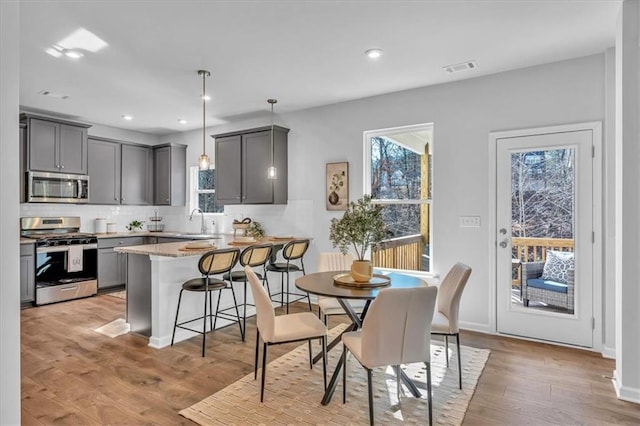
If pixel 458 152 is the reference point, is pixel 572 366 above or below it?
below

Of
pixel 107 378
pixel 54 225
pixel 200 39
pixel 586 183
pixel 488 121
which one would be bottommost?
pixel 107 378

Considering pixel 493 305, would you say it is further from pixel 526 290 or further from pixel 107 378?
pixel 107 378

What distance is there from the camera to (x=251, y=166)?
553 cm

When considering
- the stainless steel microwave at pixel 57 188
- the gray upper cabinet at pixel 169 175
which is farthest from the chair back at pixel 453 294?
the stainless steel microwave at pixel 57 188

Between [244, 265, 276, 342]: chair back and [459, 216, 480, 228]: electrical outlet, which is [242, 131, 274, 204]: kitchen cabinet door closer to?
[459, 216, 480, 228]: electrical outlet

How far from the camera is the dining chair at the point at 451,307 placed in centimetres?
268

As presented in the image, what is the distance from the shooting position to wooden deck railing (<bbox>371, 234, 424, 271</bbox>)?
459cm

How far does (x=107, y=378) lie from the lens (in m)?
2.96

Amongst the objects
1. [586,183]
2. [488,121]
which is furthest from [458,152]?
[586,183]

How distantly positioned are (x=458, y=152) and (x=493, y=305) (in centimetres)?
170

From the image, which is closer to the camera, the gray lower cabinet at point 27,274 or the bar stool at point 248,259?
the bar stool at point 248,259

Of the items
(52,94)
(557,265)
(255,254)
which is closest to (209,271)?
(255,254)

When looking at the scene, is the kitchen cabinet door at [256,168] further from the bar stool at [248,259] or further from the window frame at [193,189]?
the window frame at [193,189]

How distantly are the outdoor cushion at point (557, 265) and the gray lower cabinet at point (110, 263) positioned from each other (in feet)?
18.6
